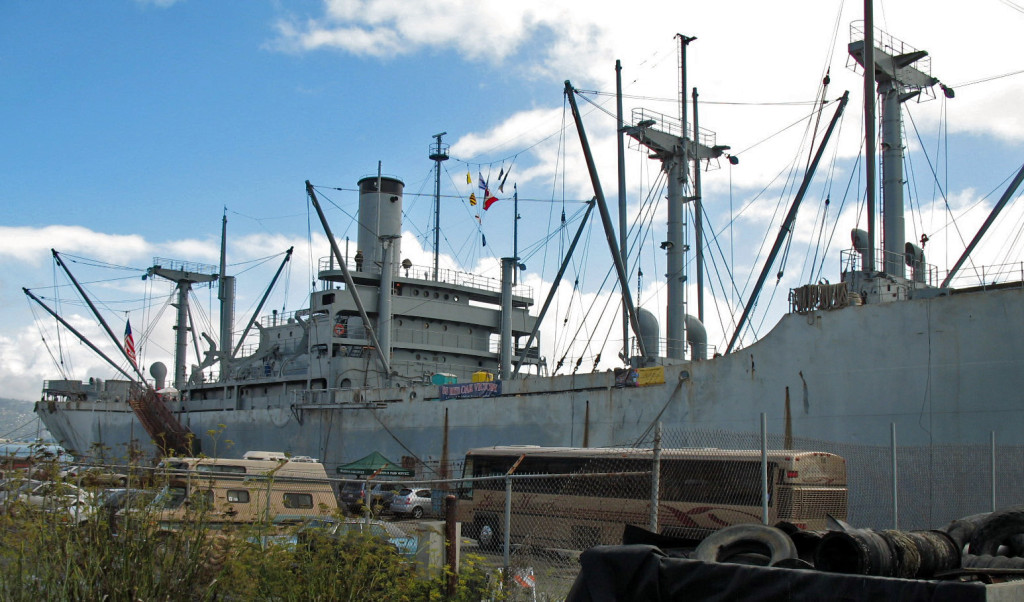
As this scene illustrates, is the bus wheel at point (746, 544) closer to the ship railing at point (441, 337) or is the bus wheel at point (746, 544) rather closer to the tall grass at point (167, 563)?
the tall grass at point (167, 563)

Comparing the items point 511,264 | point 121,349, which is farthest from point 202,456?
point 121,349

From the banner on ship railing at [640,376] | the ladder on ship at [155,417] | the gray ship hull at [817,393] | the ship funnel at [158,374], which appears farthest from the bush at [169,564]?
the ship funnel at [158,374]

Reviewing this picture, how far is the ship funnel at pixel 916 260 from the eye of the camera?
70.4 ft

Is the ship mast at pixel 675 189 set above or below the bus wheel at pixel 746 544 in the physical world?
above

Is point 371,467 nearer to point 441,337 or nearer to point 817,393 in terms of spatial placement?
point 817,393

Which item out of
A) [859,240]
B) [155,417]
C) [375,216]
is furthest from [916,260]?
[155,417]

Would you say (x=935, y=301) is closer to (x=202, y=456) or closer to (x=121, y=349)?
(x=202, y=456)

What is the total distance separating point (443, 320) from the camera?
36.9 m

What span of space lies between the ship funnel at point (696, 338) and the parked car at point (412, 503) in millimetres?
9488

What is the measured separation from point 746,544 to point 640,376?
15872 mm

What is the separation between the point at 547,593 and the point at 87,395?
154 feet

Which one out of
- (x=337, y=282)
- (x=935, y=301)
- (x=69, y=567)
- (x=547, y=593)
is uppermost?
(x=337, y=282)

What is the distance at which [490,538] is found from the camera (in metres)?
11.4

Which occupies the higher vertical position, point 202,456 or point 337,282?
point 337,282
